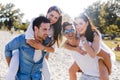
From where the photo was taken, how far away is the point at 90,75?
16.0ft

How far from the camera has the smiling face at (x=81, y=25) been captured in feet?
15.3

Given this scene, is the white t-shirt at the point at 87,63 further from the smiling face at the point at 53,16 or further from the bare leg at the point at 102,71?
the smiling face at the point at 53,16

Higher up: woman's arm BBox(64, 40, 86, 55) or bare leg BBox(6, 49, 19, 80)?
woman's arm BBox(64, 40, 86, 55)

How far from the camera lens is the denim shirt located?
442 cm

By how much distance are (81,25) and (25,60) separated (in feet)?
2.71

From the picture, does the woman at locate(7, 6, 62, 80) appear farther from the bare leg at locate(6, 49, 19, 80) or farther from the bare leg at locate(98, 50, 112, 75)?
→ the bare leg at locate(98, 50, 112, 75)

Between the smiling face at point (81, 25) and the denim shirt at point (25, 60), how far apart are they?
21.4 inches

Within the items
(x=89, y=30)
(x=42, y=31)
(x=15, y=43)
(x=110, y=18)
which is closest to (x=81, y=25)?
(x=89, y=30)

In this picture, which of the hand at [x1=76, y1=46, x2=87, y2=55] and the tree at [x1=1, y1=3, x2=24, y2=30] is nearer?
the hand at [x1=76, y1=46, x2=87, y2=55]

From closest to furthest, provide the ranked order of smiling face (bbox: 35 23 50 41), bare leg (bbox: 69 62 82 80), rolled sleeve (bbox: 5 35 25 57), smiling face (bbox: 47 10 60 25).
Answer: smiling face (bbox: 35 23 50 41), rolled sleeve (bbox: 5 35 25 57), smiling face (bbox: 47 10 60 25), bare leg (bbox: 69 62 82 80)

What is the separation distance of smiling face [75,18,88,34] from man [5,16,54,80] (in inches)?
20.1

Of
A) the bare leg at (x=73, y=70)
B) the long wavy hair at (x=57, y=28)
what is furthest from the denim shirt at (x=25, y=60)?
the bare leg at (x=73, y=70)

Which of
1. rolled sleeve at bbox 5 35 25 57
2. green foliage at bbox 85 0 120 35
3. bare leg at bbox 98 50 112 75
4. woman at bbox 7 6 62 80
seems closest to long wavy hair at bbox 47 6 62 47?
woman at bbox 7 6 62 80

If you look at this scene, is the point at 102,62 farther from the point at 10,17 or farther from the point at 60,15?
the point at 10,17
